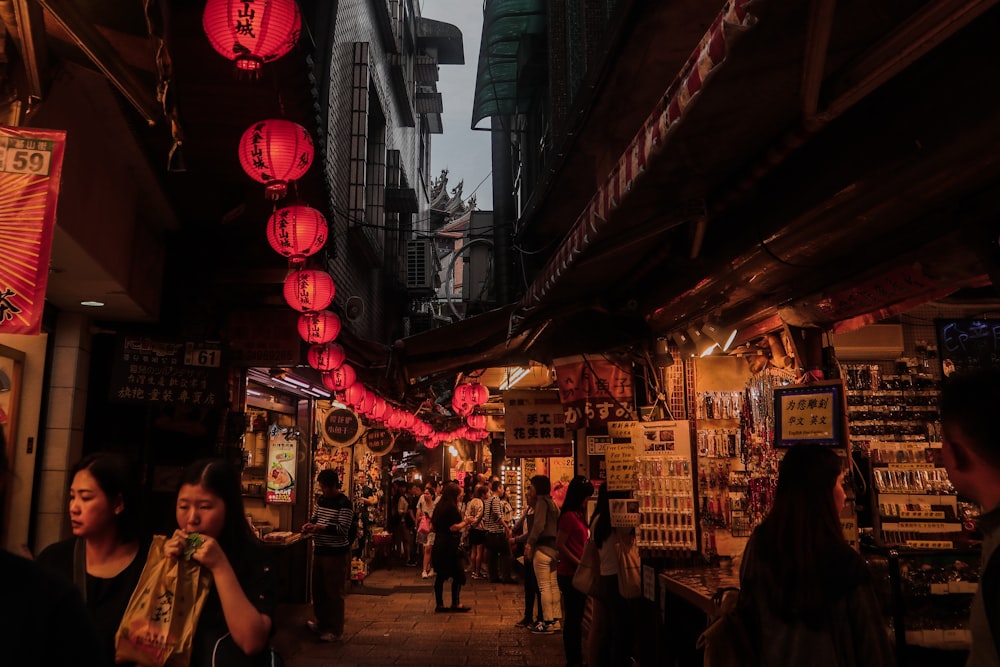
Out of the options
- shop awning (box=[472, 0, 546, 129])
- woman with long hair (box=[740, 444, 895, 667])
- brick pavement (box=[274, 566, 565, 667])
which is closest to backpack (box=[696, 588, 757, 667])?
woman with long hair (box=[740, 444, 895, 667])

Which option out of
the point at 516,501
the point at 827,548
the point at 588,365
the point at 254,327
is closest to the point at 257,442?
the point at 254,327

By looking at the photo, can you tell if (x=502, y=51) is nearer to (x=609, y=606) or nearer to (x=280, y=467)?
(x=280, y=467)

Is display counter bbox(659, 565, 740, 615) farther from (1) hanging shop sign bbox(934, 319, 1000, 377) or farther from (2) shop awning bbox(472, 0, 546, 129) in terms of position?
(2) shop awning bbox(472, 0, 546, 129)

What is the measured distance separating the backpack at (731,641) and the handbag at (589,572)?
4.31 meters

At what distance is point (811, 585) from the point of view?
3521 millimetres

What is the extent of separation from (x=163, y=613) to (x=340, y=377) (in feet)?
30.8

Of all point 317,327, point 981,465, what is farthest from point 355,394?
point 981,465

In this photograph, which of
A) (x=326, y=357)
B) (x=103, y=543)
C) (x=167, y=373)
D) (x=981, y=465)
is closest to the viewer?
(x=981, y=465)

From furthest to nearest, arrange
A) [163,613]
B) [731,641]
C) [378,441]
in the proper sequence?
[378,441]
[731,641]
[163,613]

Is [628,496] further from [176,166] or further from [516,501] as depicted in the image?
[516,501]

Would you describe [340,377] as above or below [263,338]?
below

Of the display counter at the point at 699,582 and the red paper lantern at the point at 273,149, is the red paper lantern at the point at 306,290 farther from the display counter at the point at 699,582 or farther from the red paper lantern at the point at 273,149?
the display counter at the point at 699,582

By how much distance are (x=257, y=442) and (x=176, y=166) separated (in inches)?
416

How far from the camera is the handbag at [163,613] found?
9.25 feet
